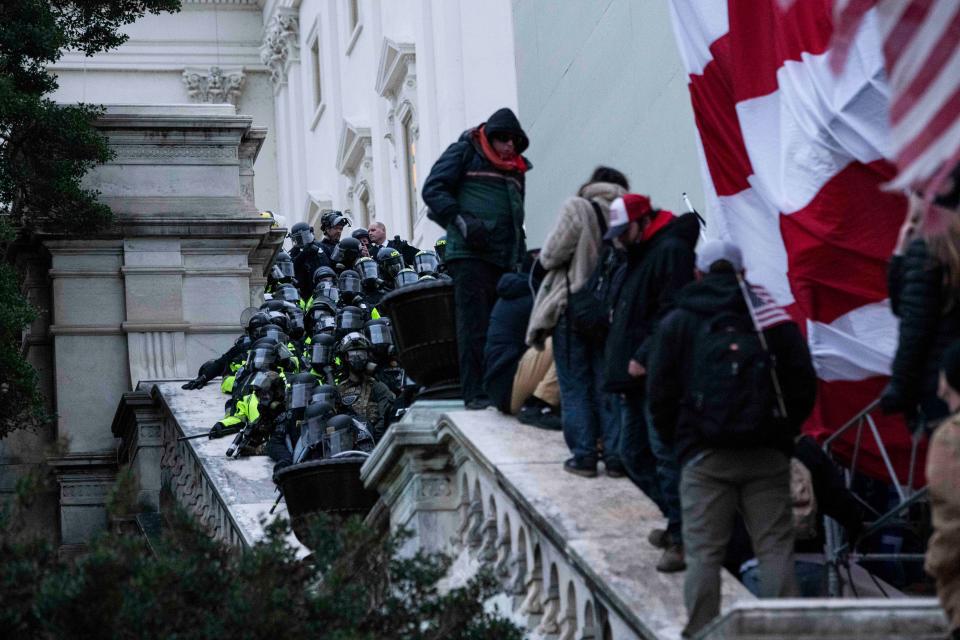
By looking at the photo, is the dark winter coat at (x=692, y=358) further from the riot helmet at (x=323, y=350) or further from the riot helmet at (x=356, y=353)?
the riot helmet at (x=323, y=350)

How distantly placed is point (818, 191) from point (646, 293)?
2.11m

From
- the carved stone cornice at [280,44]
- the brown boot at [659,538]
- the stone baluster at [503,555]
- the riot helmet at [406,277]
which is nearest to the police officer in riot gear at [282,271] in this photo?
the riot helmet at [406,277]

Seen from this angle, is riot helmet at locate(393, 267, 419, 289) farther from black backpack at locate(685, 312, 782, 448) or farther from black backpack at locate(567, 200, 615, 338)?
black backpack at locate(685, 312, 782, 448)

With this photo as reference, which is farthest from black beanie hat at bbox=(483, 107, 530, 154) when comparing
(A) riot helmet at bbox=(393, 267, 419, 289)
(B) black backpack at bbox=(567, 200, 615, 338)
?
(A) riot helmet at bbox=(393, 267, 419, 289)

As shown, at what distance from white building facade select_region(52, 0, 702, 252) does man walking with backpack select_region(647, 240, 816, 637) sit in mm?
9379

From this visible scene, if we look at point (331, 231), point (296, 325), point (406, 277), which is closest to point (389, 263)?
point (296, 325)

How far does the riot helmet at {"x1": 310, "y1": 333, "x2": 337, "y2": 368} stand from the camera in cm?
1441

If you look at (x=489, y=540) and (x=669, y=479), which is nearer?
(x=669, y=479)

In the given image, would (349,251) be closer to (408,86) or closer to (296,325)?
(296,325)

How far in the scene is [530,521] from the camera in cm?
741

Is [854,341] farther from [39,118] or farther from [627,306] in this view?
[39,118]

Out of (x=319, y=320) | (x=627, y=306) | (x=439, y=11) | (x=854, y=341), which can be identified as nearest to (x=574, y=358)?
(x=627, y=306)

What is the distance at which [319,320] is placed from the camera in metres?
15.8

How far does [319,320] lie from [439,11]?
16.0m
